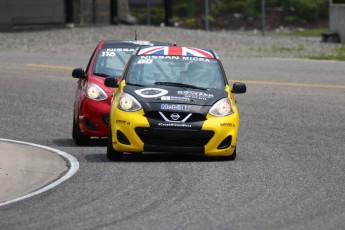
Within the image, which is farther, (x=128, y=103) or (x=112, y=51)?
(x=112, y=51)

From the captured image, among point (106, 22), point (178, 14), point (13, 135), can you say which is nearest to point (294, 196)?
point (13, 135)

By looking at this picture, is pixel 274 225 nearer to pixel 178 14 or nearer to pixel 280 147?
Result: pixel 280 147

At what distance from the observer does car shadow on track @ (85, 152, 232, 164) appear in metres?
15.1

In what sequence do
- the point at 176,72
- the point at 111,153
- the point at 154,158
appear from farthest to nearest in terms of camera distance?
the point at 176,72
the point at 154,158
the point at 111,153

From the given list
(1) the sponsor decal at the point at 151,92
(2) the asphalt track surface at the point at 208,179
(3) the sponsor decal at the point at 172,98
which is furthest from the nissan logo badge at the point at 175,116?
(2) the asphalt track surface at the point at 208,179

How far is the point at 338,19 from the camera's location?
46938 mm

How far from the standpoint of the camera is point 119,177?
13.3m

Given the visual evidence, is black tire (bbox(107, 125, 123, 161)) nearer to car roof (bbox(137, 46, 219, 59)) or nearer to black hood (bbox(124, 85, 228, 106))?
black hood (bbox(124, 85, 228, 106))

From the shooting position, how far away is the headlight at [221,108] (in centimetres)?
1480

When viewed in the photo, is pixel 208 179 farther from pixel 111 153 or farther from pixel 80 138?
pixel 80 138

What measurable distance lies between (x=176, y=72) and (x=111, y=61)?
257cm

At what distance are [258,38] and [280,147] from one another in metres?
30.1

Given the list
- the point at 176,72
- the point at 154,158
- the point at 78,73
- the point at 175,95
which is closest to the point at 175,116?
the point at 175,95

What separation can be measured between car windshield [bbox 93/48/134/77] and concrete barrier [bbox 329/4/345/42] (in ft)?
94.9
